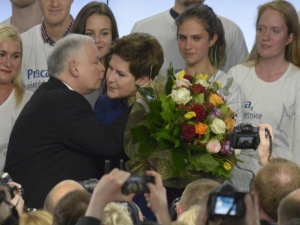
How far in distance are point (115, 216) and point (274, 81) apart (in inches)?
119

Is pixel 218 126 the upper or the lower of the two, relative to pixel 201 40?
lower

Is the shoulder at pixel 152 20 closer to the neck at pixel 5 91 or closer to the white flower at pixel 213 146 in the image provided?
the neck at pixel 5 91

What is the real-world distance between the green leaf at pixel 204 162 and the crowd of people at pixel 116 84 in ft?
0.84

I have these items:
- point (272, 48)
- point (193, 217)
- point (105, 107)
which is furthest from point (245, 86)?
point (193, 217)

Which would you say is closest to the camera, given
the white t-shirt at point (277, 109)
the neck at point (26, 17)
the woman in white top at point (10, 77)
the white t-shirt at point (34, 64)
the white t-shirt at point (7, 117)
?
Result: the white t-shirt at point (277, 109)

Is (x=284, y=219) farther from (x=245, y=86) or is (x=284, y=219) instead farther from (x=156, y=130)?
(x=245, y=86)

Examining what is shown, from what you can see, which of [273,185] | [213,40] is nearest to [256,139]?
[273,185]

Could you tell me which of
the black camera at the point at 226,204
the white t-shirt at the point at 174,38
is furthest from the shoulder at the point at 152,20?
the black camera at the point at 226,204

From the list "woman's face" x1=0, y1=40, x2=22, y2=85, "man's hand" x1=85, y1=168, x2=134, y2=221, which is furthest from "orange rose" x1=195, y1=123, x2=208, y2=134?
"man's hand" x1=85, y1=168, x2=134, y2=221

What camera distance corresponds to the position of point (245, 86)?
777 centimetres

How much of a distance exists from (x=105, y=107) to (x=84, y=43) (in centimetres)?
48

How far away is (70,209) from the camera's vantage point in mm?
4789

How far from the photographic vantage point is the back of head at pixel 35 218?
475cm

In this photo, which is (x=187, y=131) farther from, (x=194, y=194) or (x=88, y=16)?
(x=88, y=16)
